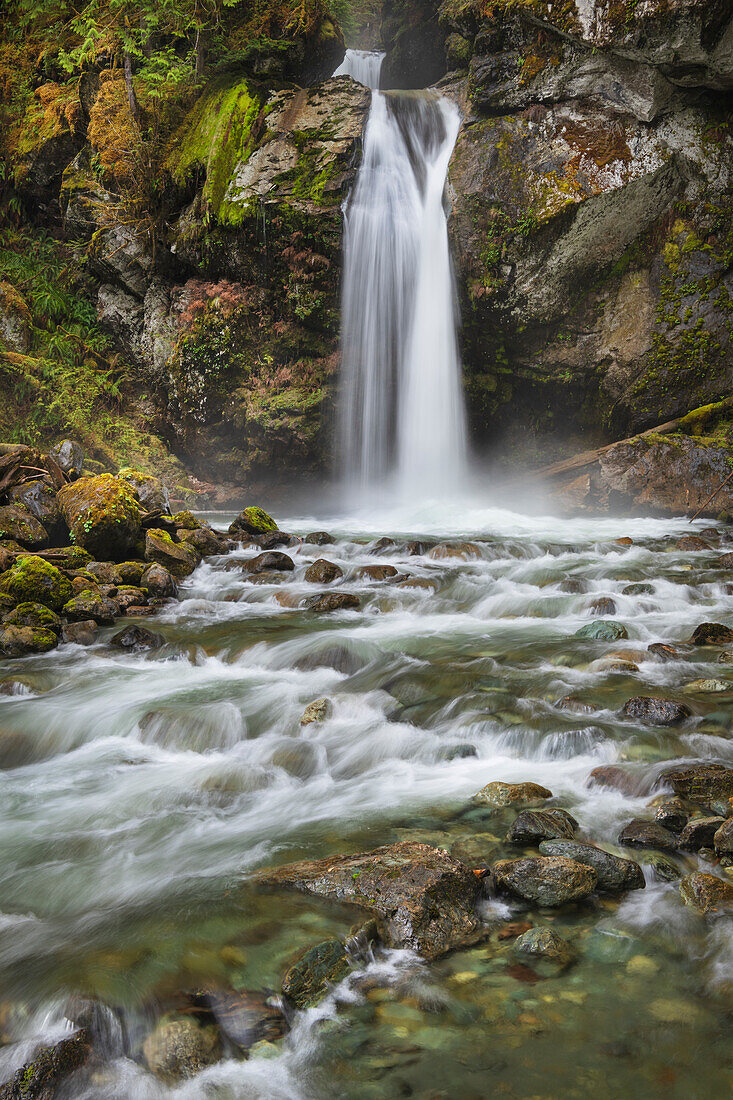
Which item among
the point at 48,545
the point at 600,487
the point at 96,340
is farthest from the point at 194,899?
the point at 96,340

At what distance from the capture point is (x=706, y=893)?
2498 mm

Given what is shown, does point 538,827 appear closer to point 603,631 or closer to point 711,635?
point 603,631

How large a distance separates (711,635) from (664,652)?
2.34 ft

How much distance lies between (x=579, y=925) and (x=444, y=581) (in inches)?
234

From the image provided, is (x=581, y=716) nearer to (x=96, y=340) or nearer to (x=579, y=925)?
(x=579, y=925)

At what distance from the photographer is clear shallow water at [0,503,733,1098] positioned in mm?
1923

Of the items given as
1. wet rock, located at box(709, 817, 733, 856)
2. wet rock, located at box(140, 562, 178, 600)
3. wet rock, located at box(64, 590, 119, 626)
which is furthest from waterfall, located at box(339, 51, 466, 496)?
wet rock, located at box(709, 817, 733, 856)

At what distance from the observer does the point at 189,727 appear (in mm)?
4559

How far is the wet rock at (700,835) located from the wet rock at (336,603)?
4917 mm

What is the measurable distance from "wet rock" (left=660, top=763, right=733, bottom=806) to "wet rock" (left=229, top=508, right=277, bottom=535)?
816cm

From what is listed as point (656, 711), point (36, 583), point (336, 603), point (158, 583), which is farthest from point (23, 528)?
point (656, 711)

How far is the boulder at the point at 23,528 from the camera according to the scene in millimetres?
7797

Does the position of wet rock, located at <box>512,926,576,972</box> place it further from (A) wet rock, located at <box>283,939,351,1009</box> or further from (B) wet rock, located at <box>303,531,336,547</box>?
(B) wet rock, located at <box>303,531,336,547</box>

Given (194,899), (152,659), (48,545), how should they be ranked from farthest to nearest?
(48,545) < (152,659) < (194,899)
